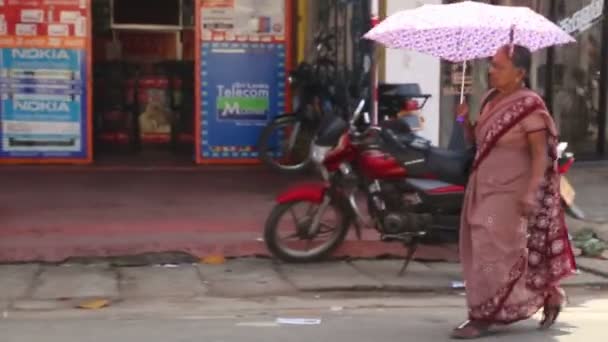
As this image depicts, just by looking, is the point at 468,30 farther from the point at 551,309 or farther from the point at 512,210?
the point at 551,309

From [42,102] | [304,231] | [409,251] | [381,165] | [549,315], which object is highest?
[42,102]

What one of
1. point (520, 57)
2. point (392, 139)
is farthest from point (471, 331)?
point (392, 139)

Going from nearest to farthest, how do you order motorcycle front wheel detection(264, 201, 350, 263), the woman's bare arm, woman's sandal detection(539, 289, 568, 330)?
the woman's bare arm, woman's sandal detection(539, 289, 568, 330), motorcycle front wheel detection(264, 201, 350, 263)

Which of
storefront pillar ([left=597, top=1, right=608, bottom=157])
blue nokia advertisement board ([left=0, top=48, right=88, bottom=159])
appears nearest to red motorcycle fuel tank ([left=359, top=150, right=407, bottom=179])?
blue nokia advertisement board ([left=0, top=48, right=88, bottom=159])

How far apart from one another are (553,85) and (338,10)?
127 inches

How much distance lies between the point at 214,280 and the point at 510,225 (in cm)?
265

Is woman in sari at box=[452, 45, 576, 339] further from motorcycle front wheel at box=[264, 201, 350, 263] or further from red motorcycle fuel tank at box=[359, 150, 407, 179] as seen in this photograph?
motorcycle front wheel at box=[264, 201, 350, 263]

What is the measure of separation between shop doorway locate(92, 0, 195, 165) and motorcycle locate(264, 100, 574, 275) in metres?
5.15

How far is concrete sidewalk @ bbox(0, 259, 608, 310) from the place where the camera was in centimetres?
740

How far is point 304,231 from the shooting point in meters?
8.23

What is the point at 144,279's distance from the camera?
7848 millimetres

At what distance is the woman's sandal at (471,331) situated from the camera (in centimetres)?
623

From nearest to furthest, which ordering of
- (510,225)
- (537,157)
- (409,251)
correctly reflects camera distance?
(537,157) → (510,225) → (409,251)

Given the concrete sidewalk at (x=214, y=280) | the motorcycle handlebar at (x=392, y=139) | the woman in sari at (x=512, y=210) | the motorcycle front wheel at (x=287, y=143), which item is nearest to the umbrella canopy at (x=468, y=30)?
the woman in sari at (x=512, y=210)
